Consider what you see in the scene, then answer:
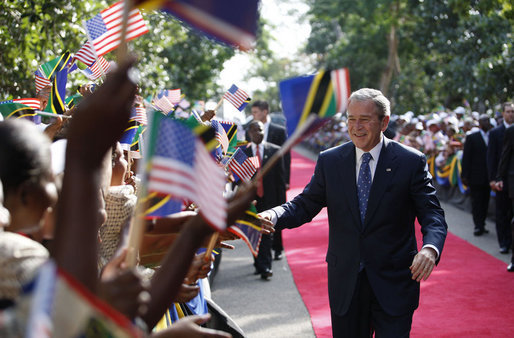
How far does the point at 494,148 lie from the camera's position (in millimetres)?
10359

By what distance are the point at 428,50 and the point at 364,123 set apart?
22413 mm

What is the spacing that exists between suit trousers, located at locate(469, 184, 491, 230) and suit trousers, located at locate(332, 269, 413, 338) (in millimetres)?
7905

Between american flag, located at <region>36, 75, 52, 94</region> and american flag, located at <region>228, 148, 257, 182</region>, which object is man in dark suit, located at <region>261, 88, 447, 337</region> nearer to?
american flag, located at <region>228, 148, 257, 182</region>

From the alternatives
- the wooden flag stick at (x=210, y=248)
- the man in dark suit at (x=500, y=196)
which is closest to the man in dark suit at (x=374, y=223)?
the wooden flag stick at (x=210, y=248)

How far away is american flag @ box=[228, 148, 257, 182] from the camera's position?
13.7 ft

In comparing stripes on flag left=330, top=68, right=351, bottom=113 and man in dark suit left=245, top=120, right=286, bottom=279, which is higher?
stripes on flag left=330, top=68, right=351, bottom=113

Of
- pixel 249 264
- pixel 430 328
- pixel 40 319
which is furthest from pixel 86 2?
pixel 40 319

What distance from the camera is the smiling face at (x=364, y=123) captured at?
417 centimetres

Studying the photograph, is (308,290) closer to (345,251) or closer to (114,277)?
(345,251)

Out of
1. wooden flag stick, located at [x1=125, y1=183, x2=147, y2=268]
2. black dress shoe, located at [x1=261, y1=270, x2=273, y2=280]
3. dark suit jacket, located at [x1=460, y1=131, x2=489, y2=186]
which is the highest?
wooden flag stick, located at [x1=125, y1=183, x2=147, y2=268]

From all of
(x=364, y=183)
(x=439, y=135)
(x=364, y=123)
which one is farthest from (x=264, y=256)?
(x=439, y=135)

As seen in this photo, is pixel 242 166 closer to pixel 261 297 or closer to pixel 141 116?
pixel 141 116

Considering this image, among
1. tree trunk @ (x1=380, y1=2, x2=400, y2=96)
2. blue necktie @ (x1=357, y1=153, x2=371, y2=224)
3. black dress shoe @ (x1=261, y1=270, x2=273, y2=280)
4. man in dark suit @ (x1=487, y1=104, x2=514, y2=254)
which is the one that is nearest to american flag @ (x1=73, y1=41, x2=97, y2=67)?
blue necktie @ (x1=357, y1=153, x2=371, y2=224)

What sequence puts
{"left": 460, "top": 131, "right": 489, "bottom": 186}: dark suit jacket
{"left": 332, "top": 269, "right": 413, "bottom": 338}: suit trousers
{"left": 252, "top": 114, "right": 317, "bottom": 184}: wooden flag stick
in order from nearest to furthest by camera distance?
{"left": 252, "top": 114, "right": 317, "bottom": 184}: wooden flag stick < {"left": 332, "top": 269, "right": 413, "bottom": 338}: suit trousers < {"left": 460, "top": 131, "right": 489, "bottom": 186}: dark suit jacket
